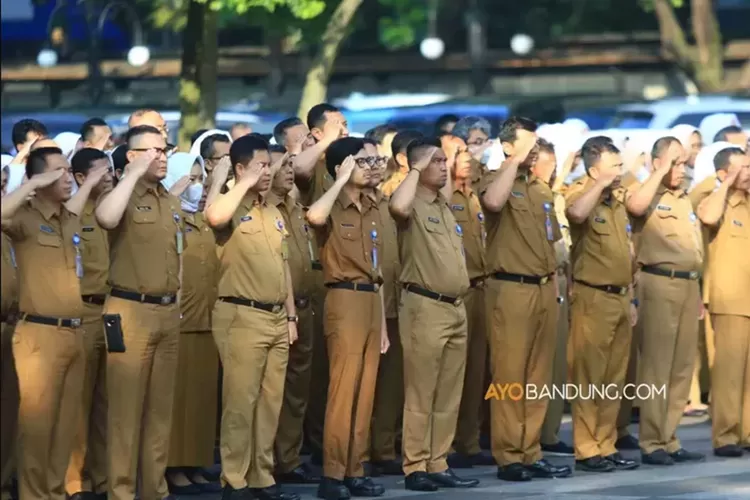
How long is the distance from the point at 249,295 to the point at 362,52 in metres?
26.8

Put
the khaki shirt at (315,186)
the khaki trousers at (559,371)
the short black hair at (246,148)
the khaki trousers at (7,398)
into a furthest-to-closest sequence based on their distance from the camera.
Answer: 1. the khaki trousers at (559,371)
2. the khaki shirt at (315,186)
3. the short black hair at (246,148)
4. the khaki trousers at (7,398)

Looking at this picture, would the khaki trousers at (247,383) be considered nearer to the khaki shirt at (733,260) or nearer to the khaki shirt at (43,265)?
the khaki shirt at (43,265)

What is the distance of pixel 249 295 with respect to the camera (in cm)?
1035

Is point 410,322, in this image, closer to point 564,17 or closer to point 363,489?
point 363,489

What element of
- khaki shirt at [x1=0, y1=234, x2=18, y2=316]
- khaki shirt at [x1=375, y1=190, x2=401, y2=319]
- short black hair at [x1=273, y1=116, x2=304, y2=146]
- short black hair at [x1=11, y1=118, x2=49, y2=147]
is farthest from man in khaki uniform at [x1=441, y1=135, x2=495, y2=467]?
khaki shirt at [x1=0, y1=234, x2=18, y2=316]

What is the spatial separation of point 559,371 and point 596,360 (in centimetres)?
140

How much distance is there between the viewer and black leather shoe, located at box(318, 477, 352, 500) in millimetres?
10852

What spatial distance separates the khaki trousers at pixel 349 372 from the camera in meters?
10.9

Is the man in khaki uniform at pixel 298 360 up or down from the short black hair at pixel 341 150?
down

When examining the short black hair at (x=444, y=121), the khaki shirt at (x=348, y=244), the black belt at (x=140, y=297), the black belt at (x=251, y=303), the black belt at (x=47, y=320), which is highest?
the short black hair at (x=444, y=121)

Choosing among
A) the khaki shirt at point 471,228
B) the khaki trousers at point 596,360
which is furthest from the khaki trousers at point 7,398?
the khaki trousers at point 596,360

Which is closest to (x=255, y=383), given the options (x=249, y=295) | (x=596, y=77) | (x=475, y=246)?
(x=249, y=295)

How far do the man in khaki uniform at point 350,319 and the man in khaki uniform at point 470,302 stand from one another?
109 centimetres

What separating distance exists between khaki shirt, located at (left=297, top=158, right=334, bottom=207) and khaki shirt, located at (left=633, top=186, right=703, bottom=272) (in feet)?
7.38
